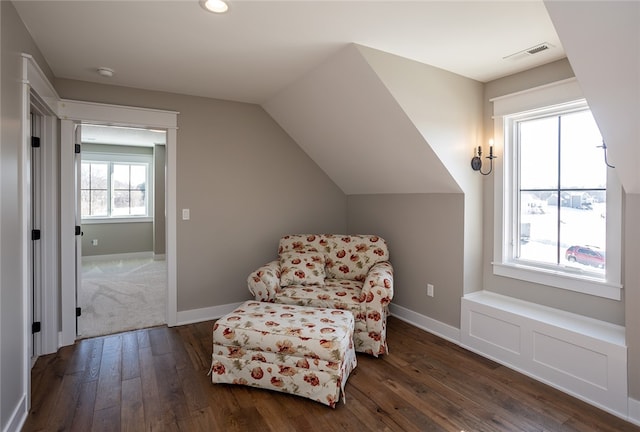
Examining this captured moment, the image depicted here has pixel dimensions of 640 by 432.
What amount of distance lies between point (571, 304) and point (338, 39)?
2580 mm

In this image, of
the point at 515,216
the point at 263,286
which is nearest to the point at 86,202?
the point at 263,286

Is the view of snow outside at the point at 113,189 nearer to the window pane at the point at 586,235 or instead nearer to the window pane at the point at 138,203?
the window pane at the point at 138,203

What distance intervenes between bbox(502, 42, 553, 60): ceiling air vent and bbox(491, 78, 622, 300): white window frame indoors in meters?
0.30

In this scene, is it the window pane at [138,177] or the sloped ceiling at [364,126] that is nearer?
the sloped ceiling at [364,126]

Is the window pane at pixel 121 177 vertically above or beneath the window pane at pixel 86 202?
above

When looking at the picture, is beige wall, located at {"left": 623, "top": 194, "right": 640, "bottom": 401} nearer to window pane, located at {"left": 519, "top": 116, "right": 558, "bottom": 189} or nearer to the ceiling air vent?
window pane, located at {"left": 519, "top": 116, "right": 558, "bottom": 189}

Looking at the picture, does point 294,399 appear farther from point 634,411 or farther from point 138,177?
point 138,177

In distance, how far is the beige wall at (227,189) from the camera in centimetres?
362

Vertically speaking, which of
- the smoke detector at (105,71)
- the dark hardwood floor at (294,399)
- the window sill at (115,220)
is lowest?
the dark hardwood floor at (294,399)

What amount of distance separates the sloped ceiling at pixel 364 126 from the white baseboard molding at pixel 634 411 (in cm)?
181

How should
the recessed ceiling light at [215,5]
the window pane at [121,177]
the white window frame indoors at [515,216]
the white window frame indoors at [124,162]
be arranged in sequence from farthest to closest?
the window pane at [121,177], the white window frame indoors at [124,162], the white window frame indoors at [515,216], the recessed ceiling light at [215,5]

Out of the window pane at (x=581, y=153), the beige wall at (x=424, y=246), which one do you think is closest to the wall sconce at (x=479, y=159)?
the beige wall at (x=424, y=246)

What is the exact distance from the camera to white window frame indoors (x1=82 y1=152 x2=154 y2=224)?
7.19 m

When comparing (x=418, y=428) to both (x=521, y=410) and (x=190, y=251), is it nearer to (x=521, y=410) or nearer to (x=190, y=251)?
(x=521, y=410)
